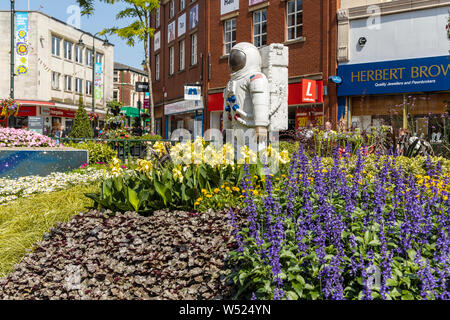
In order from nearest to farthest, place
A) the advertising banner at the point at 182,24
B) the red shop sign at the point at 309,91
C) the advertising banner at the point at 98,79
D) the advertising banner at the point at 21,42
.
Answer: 1. the red shop sign at the point at 309,91
2. the advertising banner at the point at 182,24
3. the advertising banner at the point at 21,42
4. the advertising banner at the point at 98,79

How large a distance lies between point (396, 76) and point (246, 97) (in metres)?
8.24

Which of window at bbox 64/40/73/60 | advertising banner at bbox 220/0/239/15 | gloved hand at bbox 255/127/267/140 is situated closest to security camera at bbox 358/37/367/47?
advertising banner at bbox 220/0/239/15

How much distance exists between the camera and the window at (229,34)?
66.3ft

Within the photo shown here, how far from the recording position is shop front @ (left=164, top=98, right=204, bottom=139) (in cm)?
2267

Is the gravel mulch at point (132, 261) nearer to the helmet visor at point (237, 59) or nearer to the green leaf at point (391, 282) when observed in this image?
the green leaf at point (391, 282)

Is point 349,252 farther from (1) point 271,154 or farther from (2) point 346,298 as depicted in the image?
(1) point 271,154

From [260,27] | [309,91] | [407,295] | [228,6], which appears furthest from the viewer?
[228,6]

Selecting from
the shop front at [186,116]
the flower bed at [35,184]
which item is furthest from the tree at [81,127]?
the flower bed at [35,184]

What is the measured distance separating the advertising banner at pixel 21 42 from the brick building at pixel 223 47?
10.8m

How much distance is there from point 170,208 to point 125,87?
229 ft

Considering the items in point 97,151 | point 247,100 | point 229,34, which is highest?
point 229,34

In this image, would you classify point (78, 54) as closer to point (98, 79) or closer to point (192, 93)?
point (98, 79)

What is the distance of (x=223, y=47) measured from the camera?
20.8 m

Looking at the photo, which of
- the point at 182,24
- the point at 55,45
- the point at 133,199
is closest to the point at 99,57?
the point at 55,45
